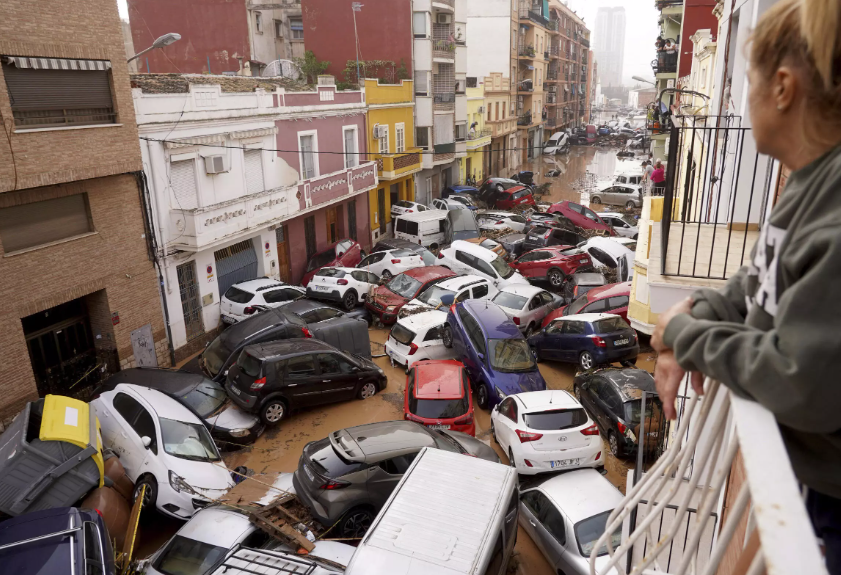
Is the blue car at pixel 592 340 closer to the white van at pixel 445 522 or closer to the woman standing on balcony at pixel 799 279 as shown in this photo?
the white van at pixel 445 522

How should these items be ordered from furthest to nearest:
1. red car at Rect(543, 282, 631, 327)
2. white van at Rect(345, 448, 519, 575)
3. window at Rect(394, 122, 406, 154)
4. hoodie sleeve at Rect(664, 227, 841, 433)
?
window at Rect(394, 122, 406, 154), red car at Rect(543, 282, 631, 327), white van at Rect(345, 448, 519, 575), hoodie sleeve at Rect(664, 227, 841, 433)

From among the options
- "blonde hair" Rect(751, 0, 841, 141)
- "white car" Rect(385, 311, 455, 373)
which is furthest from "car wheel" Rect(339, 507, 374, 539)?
"blonde hair" Rect(751, 0, 841, 141)

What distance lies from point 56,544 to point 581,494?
21.2 ft

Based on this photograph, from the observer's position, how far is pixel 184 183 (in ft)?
53.4

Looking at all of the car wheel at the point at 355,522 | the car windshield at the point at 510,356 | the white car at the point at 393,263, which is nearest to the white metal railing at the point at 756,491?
the car wheel at the point at 355,522

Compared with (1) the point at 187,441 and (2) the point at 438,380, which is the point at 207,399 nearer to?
(1) the point at 187,441

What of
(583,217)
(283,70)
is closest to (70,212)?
(283,70)

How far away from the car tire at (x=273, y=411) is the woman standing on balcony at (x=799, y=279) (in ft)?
36.4

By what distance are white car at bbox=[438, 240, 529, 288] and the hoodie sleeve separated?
17385mm

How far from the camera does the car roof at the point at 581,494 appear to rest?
25.9 ft

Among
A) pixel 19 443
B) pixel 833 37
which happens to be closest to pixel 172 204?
pixel 19 443

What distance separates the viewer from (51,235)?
12555mm

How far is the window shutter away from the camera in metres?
15.8

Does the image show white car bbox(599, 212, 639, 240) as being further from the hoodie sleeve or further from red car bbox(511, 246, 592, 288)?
the hoodie sleeve
